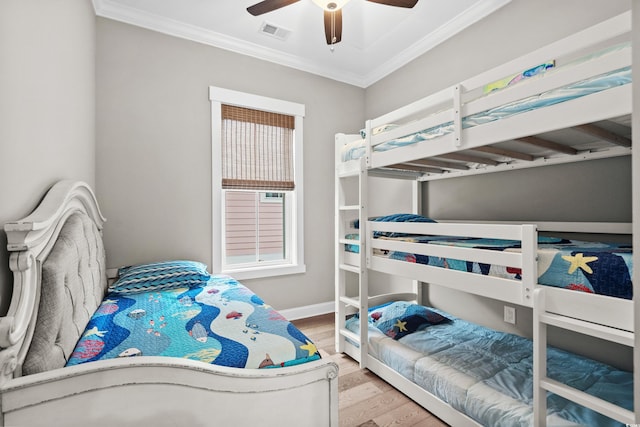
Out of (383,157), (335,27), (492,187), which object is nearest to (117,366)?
(383,157)

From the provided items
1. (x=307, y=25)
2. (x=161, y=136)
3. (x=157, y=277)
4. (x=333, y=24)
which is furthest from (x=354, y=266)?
(x=307, y=25)

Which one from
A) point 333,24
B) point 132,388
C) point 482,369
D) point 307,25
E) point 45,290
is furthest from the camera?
point 307,25

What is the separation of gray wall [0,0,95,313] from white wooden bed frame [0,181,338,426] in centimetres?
11

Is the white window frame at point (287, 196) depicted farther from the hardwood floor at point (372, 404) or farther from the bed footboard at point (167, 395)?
the bed footboard at point (167, 395)

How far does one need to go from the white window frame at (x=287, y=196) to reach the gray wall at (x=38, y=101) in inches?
40.3

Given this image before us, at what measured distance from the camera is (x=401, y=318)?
8.04 ft

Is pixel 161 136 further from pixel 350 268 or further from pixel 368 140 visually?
pixel 350 268

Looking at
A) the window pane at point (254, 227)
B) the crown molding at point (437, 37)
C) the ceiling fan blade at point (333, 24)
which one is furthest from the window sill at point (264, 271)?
the crown molding at point (437, 37)

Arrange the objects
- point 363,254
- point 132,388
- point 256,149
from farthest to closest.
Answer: point 256,149 < point 363,254 < point 132,388

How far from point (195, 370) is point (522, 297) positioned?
4.51 ft

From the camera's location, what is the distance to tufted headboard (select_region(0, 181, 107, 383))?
2.93 ft

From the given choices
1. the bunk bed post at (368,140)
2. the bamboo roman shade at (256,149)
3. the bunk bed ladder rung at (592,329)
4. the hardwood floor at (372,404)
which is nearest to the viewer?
the bunk bed ladder rung at (592,329)

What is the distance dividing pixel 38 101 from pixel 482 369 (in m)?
2.60

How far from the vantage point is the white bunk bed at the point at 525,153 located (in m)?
1.11
